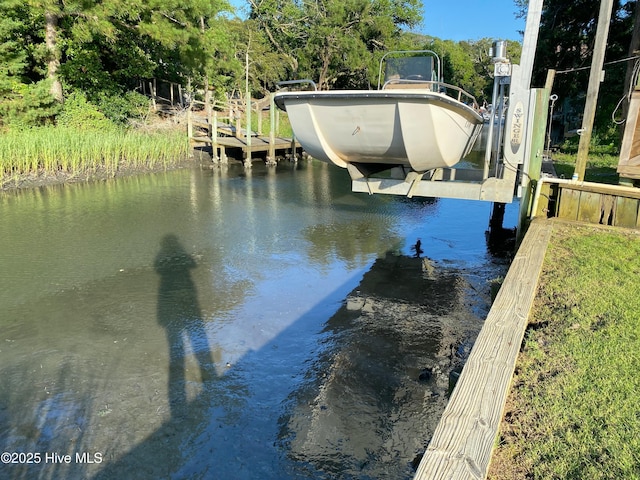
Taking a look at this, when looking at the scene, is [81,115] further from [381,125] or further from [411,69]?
[381,125]

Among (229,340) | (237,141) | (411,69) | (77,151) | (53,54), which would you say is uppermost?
(53,54)

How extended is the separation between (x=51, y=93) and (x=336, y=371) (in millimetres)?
16244

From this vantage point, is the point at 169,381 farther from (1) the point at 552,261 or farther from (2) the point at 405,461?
(1) the point at 552,261

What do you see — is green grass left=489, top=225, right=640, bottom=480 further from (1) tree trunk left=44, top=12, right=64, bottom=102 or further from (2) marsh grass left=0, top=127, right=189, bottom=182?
(1) tree trunk left=44, top=12, right=64, bottom=102

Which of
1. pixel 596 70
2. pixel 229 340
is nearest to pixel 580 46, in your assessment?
pixel 596 70

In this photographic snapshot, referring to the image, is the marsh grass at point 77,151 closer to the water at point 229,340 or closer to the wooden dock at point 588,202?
the water at point 229,340

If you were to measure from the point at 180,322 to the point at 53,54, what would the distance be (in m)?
15.2

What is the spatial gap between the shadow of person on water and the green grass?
260cm

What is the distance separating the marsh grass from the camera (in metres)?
12.6

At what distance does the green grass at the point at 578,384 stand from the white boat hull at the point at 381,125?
72.9 inches

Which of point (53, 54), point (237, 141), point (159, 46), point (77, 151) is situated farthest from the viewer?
point (159, 46)

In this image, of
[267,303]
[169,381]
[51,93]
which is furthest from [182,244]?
[51,93]

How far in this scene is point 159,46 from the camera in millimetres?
21297

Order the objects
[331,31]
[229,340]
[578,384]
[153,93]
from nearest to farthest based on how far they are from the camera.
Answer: [578,384], [229,340], [153,93], [331,31]
